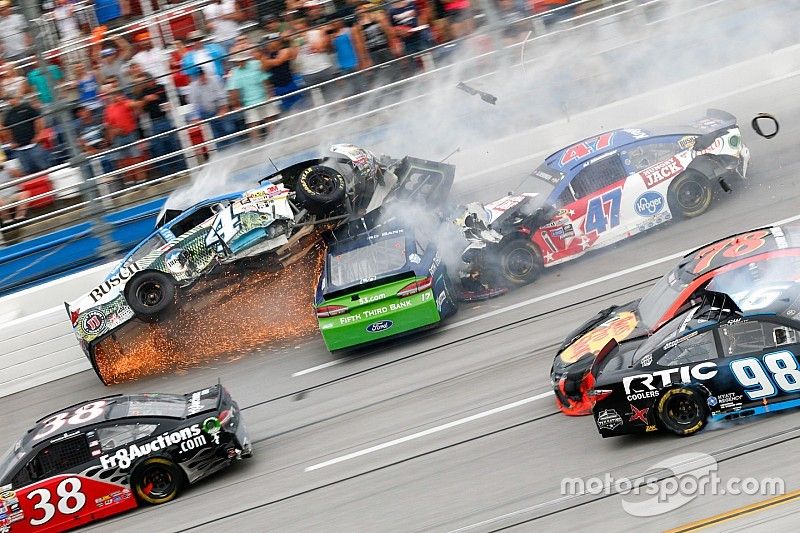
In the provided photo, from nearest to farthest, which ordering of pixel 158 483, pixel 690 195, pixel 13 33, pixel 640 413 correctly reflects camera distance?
pixel 640 413, pixel 158 483, pixel 690 195, pixel 13 33

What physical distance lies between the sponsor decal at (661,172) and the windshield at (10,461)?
7979 millimetres

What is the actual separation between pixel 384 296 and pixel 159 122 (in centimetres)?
621

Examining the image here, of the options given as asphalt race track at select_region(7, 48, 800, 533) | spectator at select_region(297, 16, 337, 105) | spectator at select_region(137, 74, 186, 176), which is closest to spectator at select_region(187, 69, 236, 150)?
spectator at select_region(137, 74, 186, 176)

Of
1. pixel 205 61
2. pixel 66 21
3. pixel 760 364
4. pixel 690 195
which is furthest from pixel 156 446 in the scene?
pixel 66 21

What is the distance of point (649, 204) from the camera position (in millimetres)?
13555

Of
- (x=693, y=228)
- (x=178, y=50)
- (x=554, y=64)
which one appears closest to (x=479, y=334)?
(x=693, y=228)

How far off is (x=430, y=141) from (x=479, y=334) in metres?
5.39

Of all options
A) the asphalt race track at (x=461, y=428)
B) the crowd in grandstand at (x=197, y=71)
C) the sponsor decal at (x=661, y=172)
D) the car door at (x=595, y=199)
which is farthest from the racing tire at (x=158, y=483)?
the crowd in grandstand at (x=197, y=71)

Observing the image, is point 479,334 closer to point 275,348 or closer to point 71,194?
point 275,348

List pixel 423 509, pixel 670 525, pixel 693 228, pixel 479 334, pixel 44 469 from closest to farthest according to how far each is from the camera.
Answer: pixel 670 525 → pixel 423 509 → pixel 44 469 → pixel 479 334 → pixel 693 228

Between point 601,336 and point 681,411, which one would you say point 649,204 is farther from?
point 681,411

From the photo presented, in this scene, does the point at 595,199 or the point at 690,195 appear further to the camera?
the point at 690,195

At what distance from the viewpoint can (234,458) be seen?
10719 millimetres

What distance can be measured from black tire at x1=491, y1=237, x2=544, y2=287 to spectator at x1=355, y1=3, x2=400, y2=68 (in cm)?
513
